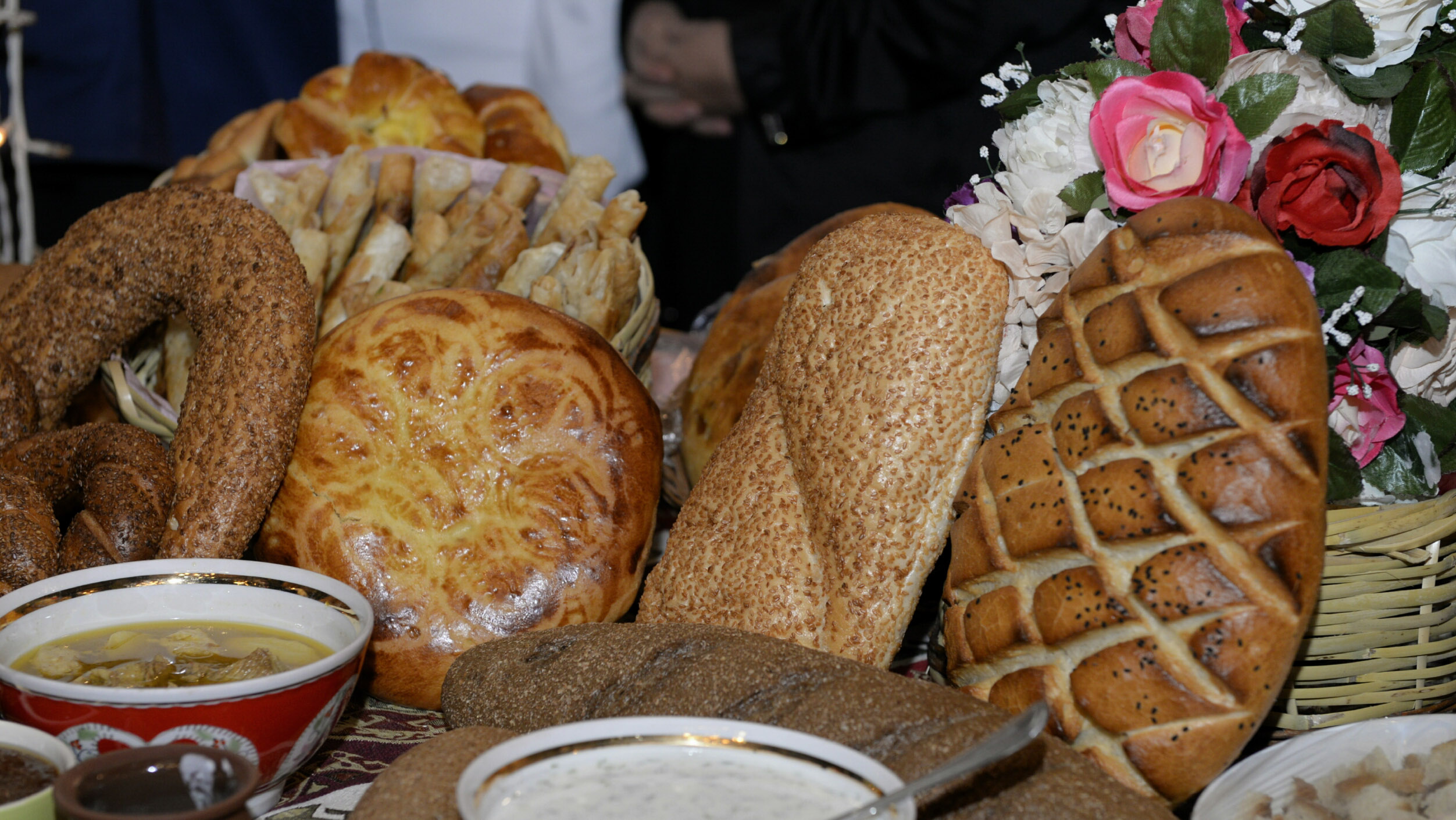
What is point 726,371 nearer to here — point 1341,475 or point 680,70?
point 1341,475

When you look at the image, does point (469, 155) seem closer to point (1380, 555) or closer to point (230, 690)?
point (230, 690)

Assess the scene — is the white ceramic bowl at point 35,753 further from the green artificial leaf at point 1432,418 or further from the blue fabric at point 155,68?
the blue fabric at point 155,68

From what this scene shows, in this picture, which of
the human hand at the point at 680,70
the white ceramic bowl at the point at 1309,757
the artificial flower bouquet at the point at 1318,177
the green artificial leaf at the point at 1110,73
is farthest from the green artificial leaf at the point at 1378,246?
the human hand at the point at 680,70

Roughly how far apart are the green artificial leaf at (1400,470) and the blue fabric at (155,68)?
3.41 m

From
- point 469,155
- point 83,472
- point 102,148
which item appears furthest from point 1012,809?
point 102,148

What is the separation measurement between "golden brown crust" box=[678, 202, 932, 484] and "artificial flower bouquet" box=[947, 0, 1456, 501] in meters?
0.43

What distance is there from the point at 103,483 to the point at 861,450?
940 mm

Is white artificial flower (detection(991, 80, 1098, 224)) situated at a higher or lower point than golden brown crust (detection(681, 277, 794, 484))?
higher

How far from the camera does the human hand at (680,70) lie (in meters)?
3.62

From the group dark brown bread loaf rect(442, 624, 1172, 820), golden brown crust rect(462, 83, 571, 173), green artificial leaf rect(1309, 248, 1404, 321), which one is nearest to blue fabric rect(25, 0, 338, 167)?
golden brown crust rect(462, 83, 571, 173)

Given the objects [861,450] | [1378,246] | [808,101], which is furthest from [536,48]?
[1378,246]

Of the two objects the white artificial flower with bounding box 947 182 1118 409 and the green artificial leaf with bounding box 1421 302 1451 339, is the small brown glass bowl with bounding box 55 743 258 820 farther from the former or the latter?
the green artificial leaf with bounding box 1421 302 1451 339

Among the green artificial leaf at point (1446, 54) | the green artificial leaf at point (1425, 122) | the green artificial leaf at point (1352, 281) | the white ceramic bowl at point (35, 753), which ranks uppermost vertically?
the green artificial leaf at point (1446, 54)

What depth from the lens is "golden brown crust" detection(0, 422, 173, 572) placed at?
4.26 ft
